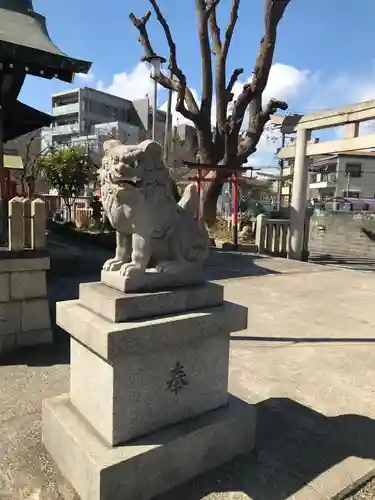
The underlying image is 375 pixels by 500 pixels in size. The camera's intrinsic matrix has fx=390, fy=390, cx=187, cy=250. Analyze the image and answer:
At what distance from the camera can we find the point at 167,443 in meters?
1.97

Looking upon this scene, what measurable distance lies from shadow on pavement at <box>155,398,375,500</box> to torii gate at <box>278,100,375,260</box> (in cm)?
779

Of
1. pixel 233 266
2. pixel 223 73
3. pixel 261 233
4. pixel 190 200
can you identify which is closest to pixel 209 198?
pixel 261 233

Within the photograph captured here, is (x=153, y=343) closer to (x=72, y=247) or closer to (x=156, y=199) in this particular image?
(x=156, y=199)

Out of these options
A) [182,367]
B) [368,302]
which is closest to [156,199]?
[182,367]

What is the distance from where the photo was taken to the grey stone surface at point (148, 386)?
1913 mm

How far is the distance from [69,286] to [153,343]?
14.8ft

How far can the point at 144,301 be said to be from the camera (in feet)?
6.47

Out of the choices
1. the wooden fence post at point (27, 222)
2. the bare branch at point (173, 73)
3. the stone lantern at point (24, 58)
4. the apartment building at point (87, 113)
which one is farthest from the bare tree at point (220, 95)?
the apartment building at point (87, 113)

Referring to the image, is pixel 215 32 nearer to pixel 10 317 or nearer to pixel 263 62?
pixel 263 62

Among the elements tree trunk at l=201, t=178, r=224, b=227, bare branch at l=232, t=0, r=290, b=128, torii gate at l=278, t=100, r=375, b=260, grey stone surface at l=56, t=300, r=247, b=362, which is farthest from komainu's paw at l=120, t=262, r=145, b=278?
bare branch at l=232, t=0, r=290, b=128

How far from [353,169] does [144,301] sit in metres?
35.8

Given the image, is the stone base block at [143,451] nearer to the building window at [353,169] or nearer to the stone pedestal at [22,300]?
the stone pedestal at [22,300]

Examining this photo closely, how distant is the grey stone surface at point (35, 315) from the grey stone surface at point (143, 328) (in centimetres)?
165

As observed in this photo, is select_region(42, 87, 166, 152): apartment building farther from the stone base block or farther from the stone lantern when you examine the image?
the stone base block
